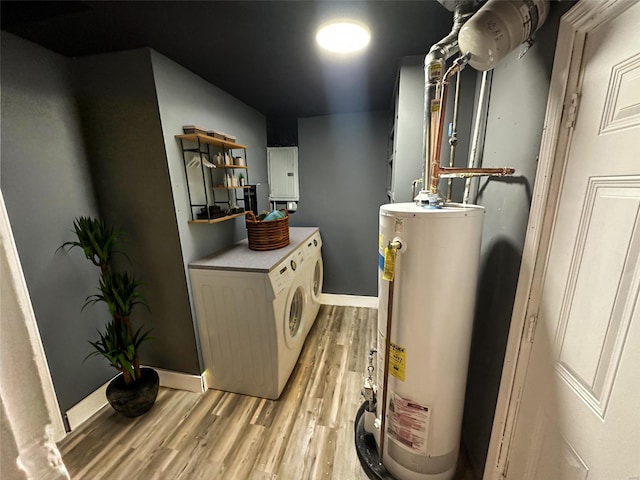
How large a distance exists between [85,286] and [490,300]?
7.41ft

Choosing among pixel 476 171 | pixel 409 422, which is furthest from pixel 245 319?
pixel 476 171

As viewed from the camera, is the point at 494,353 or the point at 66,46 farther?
the point at 66,46

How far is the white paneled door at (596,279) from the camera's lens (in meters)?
0.57

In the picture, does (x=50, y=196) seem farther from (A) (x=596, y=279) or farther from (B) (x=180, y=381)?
(A) (x=596, y=279)

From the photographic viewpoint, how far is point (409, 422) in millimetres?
1116

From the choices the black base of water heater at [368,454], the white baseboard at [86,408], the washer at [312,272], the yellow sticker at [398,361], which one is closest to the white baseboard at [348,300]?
the washer at [312,272]

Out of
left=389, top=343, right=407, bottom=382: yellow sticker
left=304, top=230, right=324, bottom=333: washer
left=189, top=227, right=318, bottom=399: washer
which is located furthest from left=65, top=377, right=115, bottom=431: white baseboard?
left=389, top=343, right=407, bottom=382: yellow sticker

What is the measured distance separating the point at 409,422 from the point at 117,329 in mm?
1666

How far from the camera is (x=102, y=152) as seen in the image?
1.59 m

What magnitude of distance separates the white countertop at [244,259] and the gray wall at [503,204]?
1.15 m

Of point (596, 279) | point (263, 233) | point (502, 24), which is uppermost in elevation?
point (502, 24)

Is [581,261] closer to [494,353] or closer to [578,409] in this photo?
[578,409]

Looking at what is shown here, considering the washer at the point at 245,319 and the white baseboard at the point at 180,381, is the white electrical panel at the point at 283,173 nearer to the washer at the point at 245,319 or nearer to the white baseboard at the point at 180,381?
the washer at the point at 245,319

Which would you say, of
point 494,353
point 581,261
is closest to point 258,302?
point 494,353
